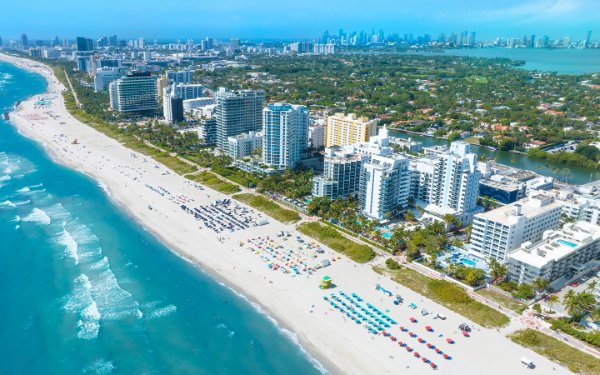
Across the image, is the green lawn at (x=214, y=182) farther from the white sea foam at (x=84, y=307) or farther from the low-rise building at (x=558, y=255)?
the low-rise building at (x=558, y=255)

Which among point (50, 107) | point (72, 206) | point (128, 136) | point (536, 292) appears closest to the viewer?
point (536, 292)

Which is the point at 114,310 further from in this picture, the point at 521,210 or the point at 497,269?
the point at 521,210

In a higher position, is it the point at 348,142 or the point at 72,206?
the point at 348,142

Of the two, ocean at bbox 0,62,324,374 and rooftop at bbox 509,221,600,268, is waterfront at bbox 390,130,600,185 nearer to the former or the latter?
rooftop at bbox 509,221,600,268

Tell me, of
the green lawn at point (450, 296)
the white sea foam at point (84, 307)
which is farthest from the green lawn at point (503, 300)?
the white sea foam at point (84, 307)

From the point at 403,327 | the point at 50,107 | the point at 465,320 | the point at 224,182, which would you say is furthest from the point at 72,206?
the point at 50,107

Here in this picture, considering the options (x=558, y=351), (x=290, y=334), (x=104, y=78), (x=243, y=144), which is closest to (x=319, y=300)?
(x=290, y=334)

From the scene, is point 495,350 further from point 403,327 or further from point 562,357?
point 403,327
